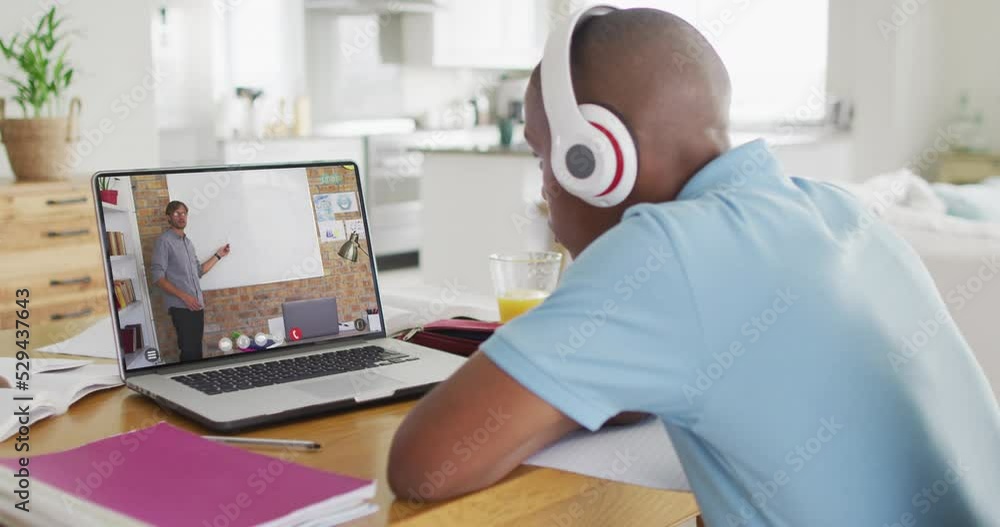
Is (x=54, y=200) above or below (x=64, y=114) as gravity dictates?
below

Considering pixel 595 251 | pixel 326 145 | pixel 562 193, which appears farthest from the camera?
pixel 326 145

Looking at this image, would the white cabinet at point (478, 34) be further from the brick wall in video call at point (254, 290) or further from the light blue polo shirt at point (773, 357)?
the light blue polo shirt at point (773, 357)

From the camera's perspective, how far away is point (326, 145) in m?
6.20

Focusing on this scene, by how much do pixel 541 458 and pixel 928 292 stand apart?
0.40 m

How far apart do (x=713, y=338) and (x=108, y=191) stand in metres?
0.74

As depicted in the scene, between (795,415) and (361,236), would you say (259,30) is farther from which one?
(795,415)

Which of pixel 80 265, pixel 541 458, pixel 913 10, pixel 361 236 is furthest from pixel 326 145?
pixel 541 458

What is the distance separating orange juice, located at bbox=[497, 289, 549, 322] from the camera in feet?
4.42

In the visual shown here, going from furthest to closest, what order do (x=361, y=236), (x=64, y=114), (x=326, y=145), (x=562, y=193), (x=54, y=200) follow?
(x=326, y=145) → (x=64, y=114) → (x=54, y=200) → (x=361, y=236) → (x=562, y=193)

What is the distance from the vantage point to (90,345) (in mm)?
1365

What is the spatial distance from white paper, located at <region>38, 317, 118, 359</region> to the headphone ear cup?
2.38 ft

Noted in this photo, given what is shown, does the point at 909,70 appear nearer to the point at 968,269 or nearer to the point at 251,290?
the point at 968,269

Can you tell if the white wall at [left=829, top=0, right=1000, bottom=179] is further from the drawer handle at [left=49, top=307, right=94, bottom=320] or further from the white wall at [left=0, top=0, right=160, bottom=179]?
the drawer handle at [left=49, top=307, right=94, bottom=320]

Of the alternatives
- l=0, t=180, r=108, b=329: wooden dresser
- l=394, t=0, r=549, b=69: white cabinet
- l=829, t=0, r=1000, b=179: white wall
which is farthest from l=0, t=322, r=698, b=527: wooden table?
l=394, t=0, r=549, b=69: white cabinet
